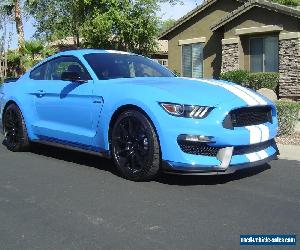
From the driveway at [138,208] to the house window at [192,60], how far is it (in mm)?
15513

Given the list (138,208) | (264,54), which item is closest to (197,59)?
(264,54)

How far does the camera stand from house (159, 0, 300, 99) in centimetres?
1734

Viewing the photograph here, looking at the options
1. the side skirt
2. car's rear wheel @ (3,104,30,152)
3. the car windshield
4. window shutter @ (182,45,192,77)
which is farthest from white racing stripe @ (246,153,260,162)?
window shutter @ (182,45,192,77)

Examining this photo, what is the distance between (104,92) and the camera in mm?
5910

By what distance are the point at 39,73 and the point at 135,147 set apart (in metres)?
2.57

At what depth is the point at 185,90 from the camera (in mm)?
5402

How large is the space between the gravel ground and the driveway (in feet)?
5.64

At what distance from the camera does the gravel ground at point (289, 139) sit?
8188mm

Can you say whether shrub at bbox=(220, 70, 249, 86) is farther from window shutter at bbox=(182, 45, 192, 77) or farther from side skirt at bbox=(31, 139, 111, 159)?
side skirt at bbox=(31, 139, 111, 159)

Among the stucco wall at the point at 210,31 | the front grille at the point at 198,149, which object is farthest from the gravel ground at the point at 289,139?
the stucco wall at the point at 210,31

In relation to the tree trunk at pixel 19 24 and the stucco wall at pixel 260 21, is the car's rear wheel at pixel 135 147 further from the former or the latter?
the tree trunk at pixel 19 24

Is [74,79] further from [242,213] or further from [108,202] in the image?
[242,213]

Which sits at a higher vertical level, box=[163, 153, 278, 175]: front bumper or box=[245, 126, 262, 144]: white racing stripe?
box=[245, 126, 262, 144]: white racing stripe

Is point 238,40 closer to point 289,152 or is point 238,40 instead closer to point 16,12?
point 289,152
